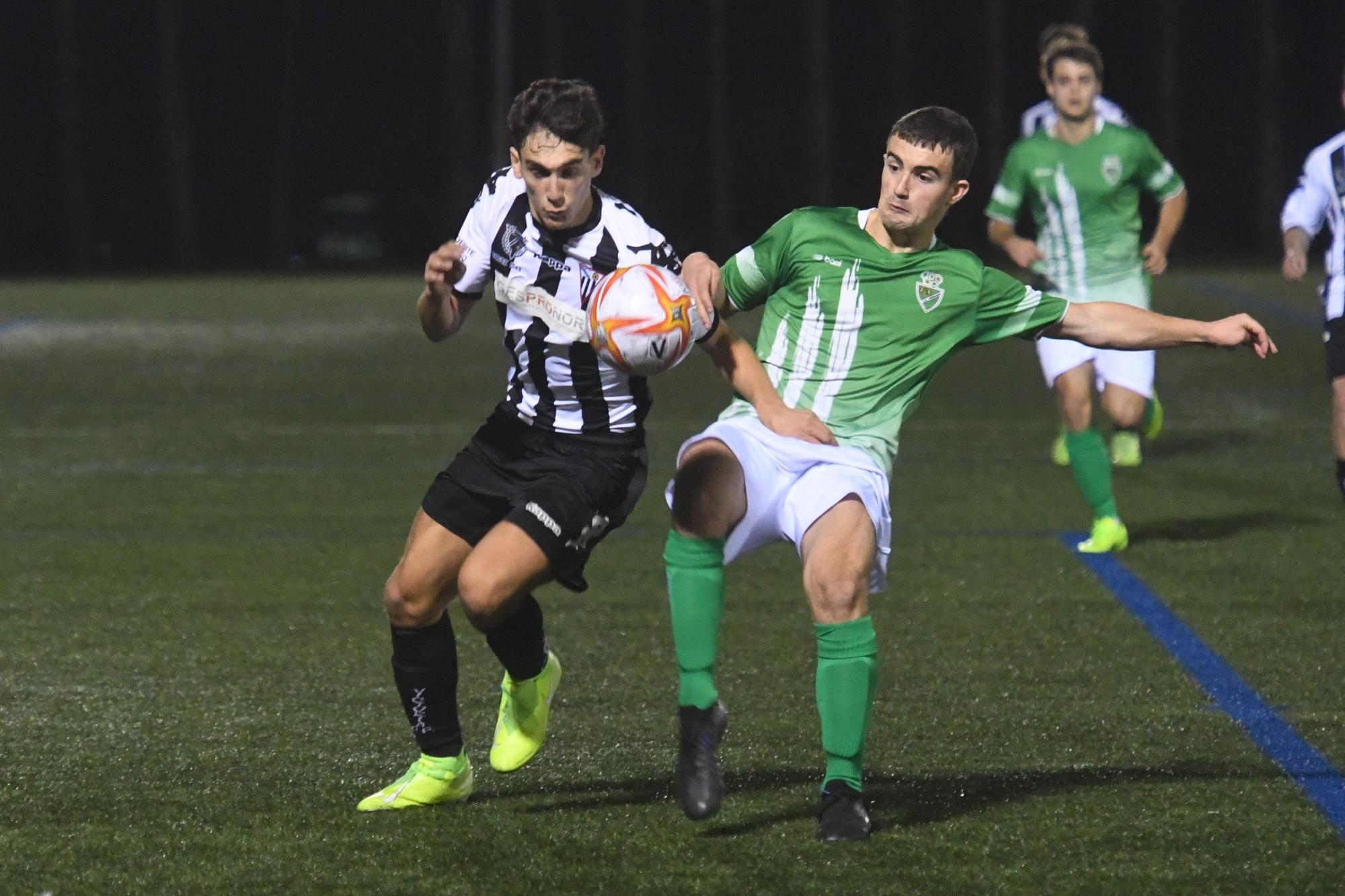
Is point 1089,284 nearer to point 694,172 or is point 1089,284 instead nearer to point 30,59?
point 694,172

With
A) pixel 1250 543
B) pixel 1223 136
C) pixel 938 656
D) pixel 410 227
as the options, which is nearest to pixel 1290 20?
pixel 1223 136

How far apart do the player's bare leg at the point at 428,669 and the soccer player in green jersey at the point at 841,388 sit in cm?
53

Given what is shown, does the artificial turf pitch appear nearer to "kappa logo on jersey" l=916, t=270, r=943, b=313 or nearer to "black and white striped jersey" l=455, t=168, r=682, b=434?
"black and white striped jersey" l=455, t=168, r=682, b=434

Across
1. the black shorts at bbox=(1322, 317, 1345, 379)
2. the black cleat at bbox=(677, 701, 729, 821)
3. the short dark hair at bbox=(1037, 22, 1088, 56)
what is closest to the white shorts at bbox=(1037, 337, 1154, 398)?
the black shorts at bbox=(1322, 317, 1345, 379)

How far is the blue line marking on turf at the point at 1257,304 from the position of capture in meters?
17.0

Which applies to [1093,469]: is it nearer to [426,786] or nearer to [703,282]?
[703,282]

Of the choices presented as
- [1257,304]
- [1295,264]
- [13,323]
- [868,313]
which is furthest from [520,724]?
[1257,304]

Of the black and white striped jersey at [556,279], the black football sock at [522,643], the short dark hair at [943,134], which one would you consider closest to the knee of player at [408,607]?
the black football sock at [522,643]

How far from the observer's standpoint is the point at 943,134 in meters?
4.12

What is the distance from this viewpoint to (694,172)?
92.5 ft

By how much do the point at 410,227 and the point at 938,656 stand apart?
76.1 feet

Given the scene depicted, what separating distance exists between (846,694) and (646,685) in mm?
1529

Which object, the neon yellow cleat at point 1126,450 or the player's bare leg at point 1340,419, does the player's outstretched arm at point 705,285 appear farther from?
the neon yellow cleat at point 1126,450

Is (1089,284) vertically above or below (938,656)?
above
